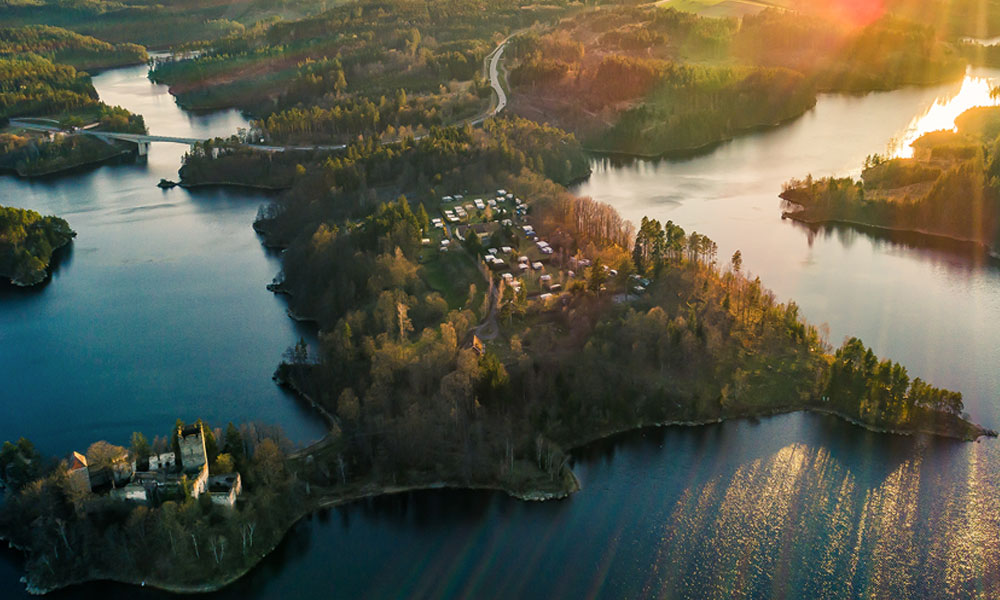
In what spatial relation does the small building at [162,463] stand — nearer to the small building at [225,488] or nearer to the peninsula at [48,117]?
the small building at [225,488]

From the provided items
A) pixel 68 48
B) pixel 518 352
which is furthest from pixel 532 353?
pixel 68 48

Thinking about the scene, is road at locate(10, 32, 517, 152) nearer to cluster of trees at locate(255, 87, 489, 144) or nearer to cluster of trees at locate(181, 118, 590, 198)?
cluster of trees at locate(255, 87, 489, 144)

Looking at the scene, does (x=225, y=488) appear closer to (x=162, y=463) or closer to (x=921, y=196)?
(x=162, y=463)

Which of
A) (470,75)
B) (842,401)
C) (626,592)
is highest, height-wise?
(470,75)

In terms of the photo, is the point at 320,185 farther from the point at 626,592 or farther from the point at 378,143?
the point at 626,592

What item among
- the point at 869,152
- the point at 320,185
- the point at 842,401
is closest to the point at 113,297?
the point at 320,185

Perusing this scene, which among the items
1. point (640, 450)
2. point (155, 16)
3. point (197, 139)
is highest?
point (155, 16)

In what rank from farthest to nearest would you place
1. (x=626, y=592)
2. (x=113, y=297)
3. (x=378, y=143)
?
(x=378, y=143), (x=113, y=297), (x=626, y=592)

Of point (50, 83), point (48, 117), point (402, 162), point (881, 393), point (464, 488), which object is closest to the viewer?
point (464, 488)
